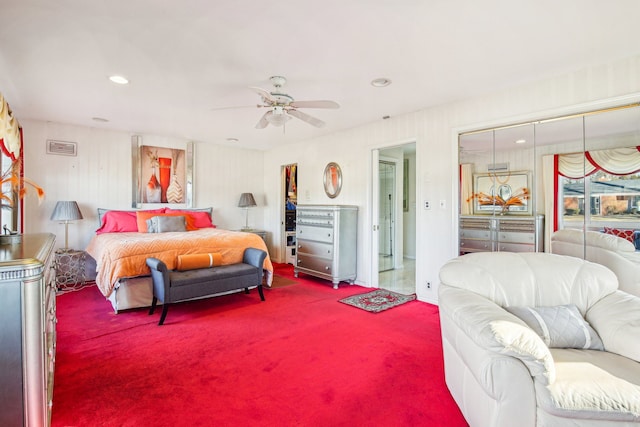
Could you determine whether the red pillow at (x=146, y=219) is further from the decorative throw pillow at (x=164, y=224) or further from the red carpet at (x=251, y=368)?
the red carpet at (x=251, y=368)

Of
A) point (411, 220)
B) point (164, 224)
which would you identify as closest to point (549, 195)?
point (411, 220)

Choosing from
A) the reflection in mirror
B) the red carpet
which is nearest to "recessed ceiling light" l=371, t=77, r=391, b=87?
the reflection in mirror

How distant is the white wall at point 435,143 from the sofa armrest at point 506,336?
2255mm

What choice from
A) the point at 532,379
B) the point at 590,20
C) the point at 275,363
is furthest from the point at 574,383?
the point at 590,20

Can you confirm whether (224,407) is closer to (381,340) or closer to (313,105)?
(381,340)

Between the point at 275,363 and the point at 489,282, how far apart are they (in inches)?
64.5

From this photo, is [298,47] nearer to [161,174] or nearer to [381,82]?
[381,82]

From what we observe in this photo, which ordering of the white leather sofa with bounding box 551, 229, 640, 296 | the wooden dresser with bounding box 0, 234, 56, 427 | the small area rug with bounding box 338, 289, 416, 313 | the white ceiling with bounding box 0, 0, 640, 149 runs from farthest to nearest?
the small area rug with bounding box 338, 289, 416, 313 < the white leather sofa with bounding box 551, 229, 640, 296 < the white ceiling with bounding box 0, 0, 640, 149 < the wooden dresser with bounding box 0, 234, 56, 427

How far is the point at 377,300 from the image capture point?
4.09 meters

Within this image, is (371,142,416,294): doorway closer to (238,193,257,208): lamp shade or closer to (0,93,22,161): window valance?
(238,193,257,208): lamp shade

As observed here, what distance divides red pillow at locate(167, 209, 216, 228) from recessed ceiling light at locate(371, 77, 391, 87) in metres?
3.79

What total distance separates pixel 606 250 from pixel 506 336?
220cm

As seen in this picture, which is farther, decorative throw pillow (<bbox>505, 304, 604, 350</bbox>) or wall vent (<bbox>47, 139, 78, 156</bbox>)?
wall vent (<bbox>47, 139, 78, 156</bbox>)

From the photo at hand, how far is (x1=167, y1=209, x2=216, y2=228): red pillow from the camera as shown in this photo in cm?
555
